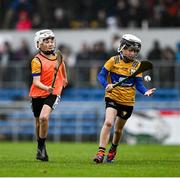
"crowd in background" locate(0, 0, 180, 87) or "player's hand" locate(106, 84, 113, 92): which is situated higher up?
"player's hand" locate(106, 84, 113, 92)

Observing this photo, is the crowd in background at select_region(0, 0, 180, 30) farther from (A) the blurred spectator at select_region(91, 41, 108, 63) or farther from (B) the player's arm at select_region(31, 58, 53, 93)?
(B) the player's arm at select_region(31, 58, 53, 93)

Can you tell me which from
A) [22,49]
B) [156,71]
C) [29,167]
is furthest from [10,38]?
[29,167]

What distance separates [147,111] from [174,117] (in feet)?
2.94

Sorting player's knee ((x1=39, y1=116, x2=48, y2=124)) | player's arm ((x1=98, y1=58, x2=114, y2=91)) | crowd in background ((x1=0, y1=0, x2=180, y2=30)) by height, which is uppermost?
player's arm ((x1=98, y1=58, x2=114, y2=91))

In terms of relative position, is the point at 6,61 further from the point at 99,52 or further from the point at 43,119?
the point at 43,119

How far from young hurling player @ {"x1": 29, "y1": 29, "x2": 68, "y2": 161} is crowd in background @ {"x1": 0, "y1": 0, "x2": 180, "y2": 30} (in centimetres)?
1419

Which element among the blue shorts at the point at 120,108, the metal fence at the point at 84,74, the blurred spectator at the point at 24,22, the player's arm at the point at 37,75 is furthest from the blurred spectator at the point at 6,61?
the blue shorts at the point at 120,108

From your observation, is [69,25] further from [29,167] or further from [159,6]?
[29,167]

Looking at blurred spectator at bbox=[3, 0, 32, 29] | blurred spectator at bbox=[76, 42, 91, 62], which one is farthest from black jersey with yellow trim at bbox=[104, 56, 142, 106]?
blurred spectator at bbox=[3, 0, 32, 29]

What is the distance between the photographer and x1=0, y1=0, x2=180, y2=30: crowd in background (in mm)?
30672

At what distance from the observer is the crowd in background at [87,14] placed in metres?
30.7

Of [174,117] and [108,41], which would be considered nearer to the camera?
[174,117]

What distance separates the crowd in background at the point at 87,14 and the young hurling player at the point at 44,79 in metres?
14.2

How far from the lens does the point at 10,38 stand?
31.7 metres
